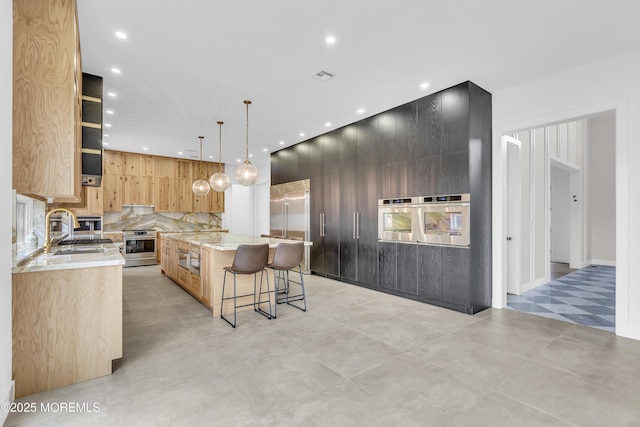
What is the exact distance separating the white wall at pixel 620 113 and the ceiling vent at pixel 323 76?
98.7 inches

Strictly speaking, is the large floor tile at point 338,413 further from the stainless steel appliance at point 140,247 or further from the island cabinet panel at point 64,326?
the stainless steel appliance at point 140,247

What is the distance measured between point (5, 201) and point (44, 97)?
927 mm

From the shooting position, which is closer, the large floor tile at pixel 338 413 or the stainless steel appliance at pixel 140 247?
the large floor tile at pixel 338 413

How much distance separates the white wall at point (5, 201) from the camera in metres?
1.83

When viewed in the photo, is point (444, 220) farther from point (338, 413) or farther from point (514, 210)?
point (338, 413)

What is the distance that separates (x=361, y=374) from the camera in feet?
7.95

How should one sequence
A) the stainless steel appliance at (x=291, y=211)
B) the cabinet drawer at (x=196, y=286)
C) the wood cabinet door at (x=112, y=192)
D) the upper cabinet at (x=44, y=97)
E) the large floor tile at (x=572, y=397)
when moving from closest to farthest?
the large floor tile at (x=572, y=397) → the upper cabinet at (x=44, y=97) → the cabinet drawer at (x=196, y=286) → the stainless steel appliance at (x=291, y=211) → the wood cabinet door at (x=112, y=192)

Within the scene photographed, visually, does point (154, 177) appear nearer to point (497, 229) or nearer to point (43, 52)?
point (43, 52)

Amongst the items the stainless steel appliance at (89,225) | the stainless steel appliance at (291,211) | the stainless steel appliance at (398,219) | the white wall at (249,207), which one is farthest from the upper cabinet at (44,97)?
the white wall at (249,207)

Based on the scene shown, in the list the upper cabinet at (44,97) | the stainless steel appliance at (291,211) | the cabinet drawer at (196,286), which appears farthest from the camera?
the stainless steel appliance at (291,211)

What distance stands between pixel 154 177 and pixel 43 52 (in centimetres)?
661

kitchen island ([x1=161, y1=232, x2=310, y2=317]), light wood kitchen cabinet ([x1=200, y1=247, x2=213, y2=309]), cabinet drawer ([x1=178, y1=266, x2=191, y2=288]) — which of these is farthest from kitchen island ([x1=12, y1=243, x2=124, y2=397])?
cabinet drawer ([x1=178, y1=266, x2=191, y2=288])

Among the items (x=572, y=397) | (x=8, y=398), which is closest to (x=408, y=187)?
(x=572, y=397)

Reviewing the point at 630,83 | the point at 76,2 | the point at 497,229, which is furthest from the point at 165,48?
the point at 630,83
